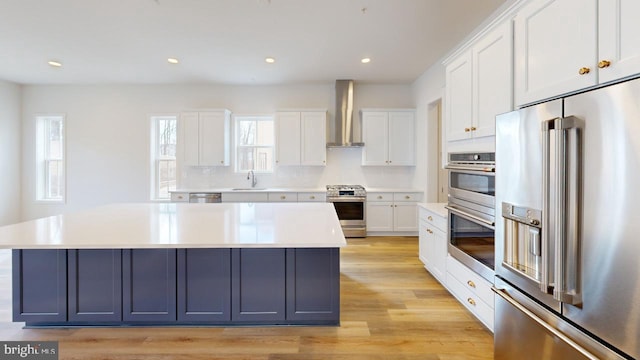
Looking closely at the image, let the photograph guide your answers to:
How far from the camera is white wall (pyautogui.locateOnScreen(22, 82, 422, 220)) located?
5699 millimetres

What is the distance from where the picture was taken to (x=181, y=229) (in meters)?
2.18

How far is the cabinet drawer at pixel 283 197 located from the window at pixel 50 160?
4.14 m

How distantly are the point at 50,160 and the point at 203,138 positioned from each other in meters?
3.20

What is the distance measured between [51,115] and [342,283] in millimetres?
6275

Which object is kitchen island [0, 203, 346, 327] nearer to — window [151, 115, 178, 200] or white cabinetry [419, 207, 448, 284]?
white cabinetry [419, 207, 448, 284]

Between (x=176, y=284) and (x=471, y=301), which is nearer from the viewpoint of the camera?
(x=176, y=284)

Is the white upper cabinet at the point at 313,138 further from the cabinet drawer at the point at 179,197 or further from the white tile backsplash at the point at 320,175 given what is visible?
the cabinet drawer at the point at 179,197

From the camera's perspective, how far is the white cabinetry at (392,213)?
5.28 metres

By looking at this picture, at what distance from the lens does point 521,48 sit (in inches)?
71.1

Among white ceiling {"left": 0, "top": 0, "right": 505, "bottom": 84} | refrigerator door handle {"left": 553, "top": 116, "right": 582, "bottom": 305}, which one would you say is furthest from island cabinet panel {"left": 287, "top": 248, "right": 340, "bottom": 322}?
white ceiling {"left": 0, "top": 0, "right": 505, "bottom": 84}

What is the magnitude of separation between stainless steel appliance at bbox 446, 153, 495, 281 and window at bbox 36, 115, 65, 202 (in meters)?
6.81

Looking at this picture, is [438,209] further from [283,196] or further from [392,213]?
[283,196]

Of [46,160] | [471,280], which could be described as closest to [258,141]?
[46,160]

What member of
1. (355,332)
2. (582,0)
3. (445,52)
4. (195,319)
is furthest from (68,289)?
(445,52)
